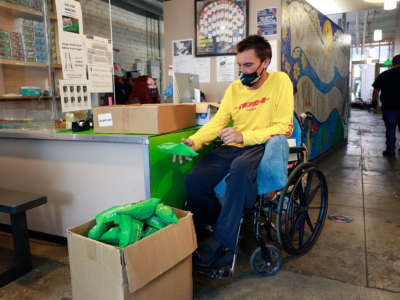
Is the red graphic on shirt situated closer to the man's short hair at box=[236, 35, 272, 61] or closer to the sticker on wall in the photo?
the man's short hair at box=[236, 35, 272, 61]

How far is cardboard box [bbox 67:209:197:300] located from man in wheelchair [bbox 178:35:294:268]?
229 millimetres

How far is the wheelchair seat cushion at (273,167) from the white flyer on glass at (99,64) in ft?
5.47

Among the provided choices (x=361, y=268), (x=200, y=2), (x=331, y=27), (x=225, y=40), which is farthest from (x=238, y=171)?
(x=331, y=27)

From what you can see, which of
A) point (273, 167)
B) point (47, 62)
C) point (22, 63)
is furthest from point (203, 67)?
point (273, 167)

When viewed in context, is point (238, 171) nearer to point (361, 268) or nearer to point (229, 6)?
point (361, 268)

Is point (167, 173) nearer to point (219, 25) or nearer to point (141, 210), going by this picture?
point (141, 210)

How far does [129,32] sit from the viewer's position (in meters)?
7.41

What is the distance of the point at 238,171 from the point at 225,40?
245cm

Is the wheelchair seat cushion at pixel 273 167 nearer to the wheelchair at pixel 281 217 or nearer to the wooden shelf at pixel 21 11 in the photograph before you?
the wheelchair at pixel 281 217

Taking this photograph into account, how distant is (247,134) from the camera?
1.83 metres

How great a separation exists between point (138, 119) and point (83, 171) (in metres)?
0.54

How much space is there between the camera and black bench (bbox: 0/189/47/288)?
184 centimetres

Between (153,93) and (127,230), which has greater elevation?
(153,93)

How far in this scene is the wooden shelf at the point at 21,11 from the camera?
336 centimetres
